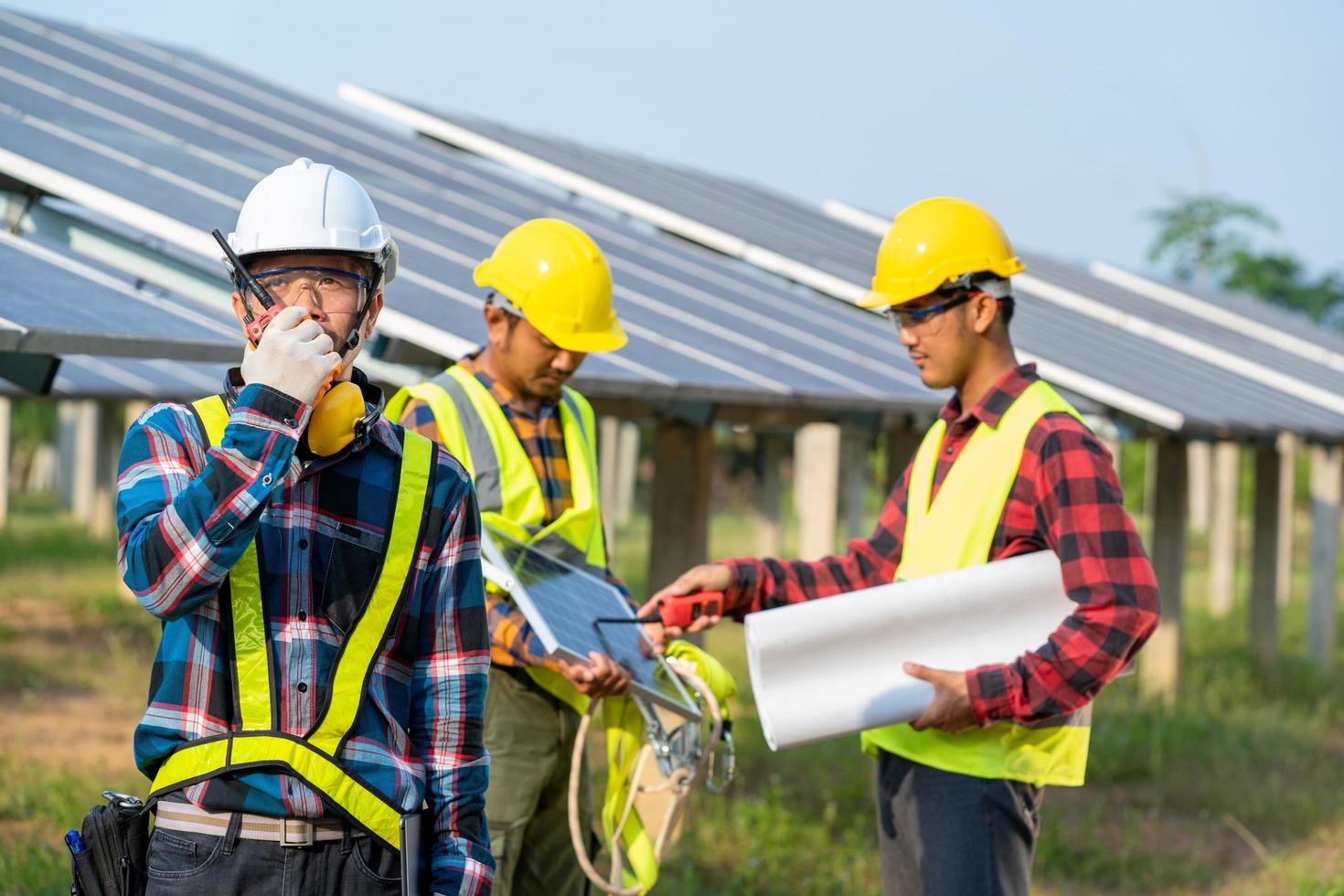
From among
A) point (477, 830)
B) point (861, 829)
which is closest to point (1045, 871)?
point (861, 829)

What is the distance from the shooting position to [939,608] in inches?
130

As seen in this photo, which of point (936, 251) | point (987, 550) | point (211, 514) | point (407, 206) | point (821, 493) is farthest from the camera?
point (821, 493)

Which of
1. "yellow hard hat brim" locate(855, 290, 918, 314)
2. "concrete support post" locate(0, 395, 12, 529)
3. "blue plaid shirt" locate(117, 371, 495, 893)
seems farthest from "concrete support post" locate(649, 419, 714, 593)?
"concrete support post" locate(0, 395, 12, 529)

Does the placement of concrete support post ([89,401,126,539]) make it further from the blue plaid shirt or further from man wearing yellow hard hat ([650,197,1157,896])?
the blue plaid shirt

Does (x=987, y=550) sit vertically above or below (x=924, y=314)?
below

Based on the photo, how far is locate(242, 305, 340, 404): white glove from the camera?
200 centimetres

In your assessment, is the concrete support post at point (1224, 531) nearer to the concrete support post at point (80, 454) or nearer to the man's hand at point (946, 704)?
the concrete support post at point (80, 454)

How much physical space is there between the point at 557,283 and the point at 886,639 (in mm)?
1251

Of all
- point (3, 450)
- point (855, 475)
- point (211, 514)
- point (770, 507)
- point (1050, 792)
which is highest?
point (855, 475)

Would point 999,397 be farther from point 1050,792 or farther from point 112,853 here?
point 1050,792

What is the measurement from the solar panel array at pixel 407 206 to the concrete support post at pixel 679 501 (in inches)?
17.8

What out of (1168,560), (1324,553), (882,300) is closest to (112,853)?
(882,300)

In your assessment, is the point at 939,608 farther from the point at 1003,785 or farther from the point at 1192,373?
the point at 1192,373

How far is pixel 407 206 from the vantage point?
7.23 m
